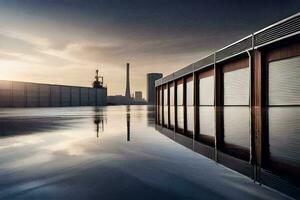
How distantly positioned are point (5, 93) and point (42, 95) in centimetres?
1319

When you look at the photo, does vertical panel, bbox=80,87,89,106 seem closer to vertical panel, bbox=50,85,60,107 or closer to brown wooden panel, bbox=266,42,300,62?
vertical panel, bbox=50,85,60,107

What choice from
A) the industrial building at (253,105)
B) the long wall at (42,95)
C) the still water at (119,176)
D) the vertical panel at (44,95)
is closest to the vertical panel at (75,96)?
the long wall at (42,95)

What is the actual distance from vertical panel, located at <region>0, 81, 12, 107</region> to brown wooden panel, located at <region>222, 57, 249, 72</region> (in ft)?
221

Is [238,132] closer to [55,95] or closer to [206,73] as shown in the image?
[206,73]

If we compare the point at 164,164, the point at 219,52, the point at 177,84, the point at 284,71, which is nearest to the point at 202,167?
the point at 164,164

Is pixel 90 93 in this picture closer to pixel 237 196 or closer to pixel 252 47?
pixel 252 47

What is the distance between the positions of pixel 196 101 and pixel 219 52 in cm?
1006

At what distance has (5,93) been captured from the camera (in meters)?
75.9

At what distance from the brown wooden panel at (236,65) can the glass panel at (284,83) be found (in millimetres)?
3843

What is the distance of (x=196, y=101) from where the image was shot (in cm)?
3659

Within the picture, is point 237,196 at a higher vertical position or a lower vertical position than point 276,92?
lower

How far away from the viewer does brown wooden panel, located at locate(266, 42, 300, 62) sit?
62.2ft

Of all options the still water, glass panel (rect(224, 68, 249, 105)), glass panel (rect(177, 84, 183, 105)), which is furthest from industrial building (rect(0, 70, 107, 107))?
the still water

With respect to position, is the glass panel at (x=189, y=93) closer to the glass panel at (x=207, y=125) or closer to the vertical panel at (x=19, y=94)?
the glass panel at (x=207, y=125)
